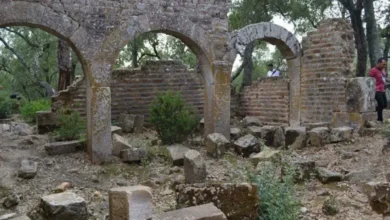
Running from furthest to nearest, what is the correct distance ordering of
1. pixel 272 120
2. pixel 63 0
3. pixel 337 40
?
pixel 272 120 → pixel 337 40 → pixel 63 0

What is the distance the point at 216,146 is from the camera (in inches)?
305

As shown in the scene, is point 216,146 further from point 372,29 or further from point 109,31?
point 372,29

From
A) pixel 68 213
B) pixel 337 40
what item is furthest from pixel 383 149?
pixel 68 213

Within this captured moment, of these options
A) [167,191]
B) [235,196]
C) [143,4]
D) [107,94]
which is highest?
[143,4]

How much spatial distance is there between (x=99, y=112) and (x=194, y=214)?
4.48 metres

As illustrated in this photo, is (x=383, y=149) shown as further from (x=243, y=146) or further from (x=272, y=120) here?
(x=272, y=120)

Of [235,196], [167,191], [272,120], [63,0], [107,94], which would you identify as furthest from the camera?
[272,120]

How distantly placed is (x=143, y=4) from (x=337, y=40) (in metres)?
4.61

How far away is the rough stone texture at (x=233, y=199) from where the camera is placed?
12.3 ft

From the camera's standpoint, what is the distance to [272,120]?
39.1ft

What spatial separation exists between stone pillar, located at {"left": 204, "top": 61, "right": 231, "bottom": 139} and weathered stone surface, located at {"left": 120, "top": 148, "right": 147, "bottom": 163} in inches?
78.4

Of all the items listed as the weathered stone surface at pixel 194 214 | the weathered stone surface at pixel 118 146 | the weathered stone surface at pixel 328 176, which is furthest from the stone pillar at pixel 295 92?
the weathered stone surface at pixel 194 214

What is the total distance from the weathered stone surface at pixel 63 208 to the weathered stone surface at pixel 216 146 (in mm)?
3914

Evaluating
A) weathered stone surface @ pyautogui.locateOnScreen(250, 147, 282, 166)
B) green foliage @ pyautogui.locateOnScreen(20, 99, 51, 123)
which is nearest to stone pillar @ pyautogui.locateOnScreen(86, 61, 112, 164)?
weathered stone surface @ pyautogui.locateOnScreen(250, 147, 282, 166)
